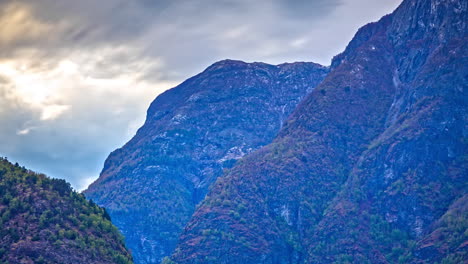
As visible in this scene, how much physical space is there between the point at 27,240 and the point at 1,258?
11.2 m

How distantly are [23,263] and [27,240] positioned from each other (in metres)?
11.5

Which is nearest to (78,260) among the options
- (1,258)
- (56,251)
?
(56,251)

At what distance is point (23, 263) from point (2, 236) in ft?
42.4

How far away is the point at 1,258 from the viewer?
618 ft

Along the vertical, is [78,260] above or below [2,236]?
below

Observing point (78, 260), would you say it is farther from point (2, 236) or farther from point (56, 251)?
point (2, 236)

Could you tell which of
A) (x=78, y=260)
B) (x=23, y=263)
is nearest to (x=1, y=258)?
(x=23, y=263)

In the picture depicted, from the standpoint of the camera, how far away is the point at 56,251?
197750 millimetres

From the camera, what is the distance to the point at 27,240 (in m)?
198

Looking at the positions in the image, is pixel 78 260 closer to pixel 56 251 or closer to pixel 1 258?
pixel 56 251

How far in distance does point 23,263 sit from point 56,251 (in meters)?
11.8

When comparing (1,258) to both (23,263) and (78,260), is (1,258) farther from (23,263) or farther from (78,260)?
(78,260)

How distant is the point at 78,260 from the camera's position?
19875 cm

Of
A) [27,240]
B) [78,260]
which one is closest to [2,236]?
[27,240]
